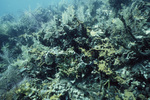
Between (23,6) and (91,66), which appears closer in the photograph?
(91,66)

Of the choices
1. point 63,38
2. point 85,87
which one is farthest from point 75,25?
point 85,87

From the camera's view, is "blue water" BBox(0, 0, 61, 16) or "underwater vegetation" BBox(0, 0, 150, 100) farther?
"blue water" BBox(0, 0, 61, 16)

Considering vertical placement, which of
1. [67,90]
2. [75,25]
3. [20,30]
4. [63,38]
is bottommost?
[67,90]

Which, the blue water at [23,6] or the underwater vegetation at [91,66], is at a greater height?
the blue water at [23,6]

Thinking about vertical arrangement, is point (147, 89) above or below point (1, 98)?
below

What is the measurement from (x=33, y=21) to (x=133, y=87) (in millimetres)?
10463

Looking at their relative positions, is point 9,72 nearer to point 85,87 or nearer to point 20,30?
point 85,87

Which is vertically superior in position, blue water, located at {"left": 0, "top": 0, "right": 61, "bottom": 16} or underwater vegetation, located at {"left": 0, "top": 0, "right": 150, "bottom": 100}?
blue water, located at {"left": 0, "top": 0, "right": 61, "bottom": 16}

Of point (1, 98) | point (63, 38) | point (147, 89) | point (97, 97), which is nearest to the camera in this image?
point (147, 89)

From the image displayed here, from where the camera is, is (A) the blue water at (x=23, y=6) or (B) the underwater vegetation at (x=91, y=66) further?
(A) the blue water at (x=23, y=6)

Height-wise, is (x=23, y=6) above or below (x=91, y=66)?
above

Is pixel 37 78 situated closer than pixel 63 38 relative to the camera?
Yes

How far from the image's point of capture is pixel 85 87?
2.35 m

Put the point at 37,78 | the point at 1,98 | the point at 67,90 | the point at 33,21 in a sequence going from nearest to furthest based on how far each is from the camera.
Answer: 1. the point at 67,90
2. the point at 1,98
3. the point at 37,78
4. the point at 33,21
